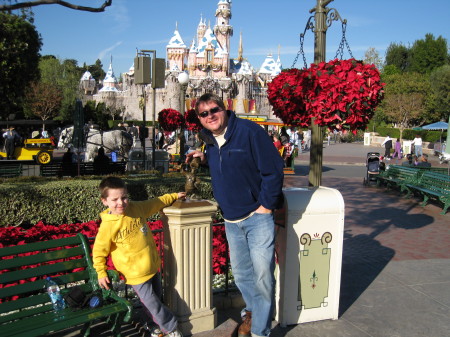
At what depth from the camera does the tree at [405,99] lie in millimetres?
47000

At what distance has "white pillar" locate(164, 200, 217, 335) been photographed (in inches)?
142

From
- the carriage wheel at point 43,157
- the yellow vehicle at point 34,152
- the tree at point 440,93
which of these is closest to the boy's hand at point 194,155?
the carriage wheel at point 43,157

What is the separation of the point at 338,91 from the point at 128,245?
240 centimetres

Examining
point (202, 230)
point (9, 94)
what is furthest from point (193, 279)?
point (9, 94)

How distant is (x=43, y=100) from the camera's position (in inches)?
1901

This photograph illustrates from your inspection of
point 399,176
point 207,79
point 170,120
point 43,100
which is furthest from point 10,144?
point 207,79

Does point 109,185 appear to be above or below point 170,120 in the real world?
below

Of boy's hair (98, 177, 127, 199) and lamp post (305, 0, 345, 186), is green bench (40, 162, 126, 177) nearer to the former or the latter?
lamp post (305, 0, 345, 186)

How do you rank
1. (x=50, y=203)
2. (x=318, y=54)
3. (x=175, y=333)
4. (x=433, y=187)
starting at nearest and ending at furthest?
(x=175, y=333) < (x=318, y=54) < (x=50, y=203) < (x=433, y=187)

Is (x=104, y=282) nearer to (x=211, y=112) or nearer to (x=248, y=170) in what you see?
(x=248, y=170)

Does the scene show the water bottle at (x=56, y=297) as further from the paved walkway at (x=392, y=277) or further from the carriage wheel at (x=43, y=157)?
the carriage wheel at (x=43, y=157)

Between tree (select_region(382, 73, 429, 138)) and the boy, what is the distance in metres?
44.3

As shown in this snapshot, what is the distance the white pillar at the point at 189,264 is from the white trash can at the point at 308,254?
0.65 m

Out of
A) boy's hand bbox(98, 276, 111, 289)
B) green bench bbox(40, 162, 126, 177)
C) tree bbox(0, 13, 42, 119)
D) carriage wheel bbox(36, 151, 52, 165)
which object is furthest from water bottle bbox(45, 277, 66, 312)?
tree bbox(0, 13, 42, 119)
